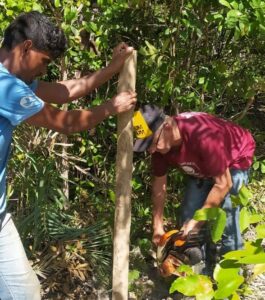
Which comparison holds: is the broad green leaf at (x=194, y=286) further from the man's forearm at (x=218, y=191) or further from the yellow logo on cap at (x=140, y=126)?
the man's forearm at (x=218, y=191)

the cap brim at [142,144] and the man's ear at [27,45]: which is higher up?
the man's ear at [27,45]

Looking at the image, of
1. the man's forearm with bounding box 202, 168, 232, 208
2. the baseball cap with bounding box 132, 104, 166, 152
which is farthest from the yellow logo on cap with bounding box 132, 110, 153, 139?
the man's forearm with bounding box 202, 168, 232, 208

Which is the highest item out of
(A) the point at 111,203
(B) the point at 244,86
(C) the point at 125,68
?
(C) the point at 125,68

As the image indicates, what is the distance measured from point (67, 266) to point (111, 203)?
595 mm

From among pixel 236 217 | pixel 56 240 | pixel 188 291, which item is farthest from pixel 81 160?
pixel 188 291

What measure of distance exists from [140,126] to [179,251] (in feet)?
2.56

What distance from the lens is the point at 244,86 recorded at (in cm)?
357

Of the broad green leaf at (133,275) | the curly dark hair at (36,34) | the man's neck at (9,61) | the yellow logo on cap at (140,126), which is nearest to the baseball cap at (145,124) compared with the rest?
the yellow logo on cap at (140,126)

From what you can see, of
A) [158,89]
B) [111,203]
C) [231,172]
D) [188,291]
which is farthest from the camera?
[111,203]

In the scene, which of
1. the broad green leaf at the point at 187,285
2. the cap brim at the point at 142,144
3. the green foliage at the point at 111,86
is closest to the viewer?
the broad green leaf at the point at 187,285

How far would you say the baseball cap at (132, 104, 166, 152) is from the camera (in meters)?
2.63

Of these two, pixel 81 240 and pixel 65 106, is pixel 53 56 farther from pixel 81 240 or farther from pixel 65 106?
pixel 81 240

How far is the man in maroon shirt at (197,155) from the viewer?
8.98 ft

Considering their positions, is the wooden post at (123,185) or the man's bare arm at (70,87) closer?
the wooden post at (123,185)
